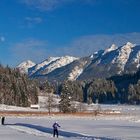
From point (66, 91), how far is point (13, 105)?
155ft

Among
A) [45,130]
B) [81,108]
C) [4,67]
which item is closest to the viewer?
[45,130]

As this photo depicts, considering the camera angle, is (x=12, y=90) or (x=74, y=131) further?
(x=12, y=90)

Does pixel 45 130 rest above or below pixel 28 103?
below

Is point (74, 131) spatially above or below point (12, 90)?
below

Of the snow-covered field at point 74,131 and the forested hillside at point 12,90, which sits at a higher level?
the forested hillside at point 12,90

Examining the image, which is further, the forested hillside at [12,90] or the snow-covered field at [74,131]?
the forested hillside at [12,90]

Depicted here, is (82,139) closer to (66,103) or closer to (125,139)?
(125,139)

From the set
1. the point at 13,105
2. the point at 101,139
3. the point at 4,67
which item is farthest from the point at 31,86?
the point at 101,139

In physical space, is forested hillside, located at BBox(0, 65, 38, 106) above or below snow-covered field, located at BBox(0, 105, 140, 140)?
above

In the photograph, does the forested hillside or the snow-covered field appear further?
the forested hillside

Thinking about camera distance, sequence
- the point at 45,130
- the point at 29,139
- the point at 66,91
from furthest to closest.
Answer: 1. the point at 66,91
2. the point at 45,130
3. the point at 29,139

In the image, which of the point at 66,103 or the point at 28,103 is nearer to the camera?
the point at 66,103

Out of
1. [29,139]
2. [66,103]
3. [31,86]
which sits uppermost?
[31,86]

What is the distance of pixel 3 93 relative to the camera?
16850 cm
